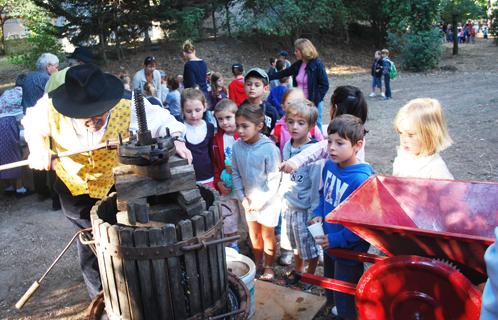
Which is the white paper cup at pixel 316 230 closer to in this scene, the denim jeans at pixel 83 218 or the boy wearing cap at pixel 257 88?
the denim jeans at pixel 83 218

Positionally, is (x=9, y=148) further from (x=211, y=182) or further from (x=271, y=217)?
(x=271, y=217)

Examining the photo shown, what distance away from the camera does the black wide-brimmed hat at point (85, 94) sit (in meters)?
2.68

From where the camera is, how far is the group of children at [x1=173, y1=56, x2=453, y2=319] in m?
2.90

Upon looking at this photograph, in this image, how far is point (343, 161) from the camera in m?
2.92

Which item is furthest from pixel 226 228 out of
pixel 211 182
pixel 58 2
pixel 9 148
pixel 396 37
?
pixel 396 37

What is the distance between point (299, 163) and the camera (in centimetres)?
300

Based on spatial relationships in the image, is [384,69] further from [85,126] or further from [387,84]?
[85,126]

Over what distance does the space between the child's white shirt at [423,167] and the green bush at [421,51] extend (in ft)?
51.9

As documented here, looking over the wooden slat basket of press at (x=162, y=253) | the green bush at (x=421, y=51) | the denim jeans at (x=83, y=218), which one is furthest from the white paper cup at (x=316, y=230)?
the green bush at (x=421, y=51)

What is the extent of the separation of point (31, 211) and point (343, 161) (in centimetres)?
452

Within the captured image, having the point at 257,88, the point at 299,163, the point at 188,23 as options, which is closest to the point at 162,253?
the point at 299,163

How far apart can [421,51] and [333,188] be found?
16.3m

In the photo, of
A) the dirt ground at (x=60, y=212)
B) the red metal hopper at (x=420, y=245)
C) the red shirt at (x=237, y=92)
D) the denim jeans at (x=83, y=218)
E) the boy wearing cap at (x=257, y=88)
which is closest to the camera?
the red metal hopper at (x=420, y=245)

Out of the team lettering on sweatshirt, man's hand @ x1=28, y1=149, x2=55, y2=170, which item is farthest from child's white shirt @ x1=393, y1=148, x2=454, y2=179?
man's hand @ x1=28, y1=149, x2=55, y2=170
